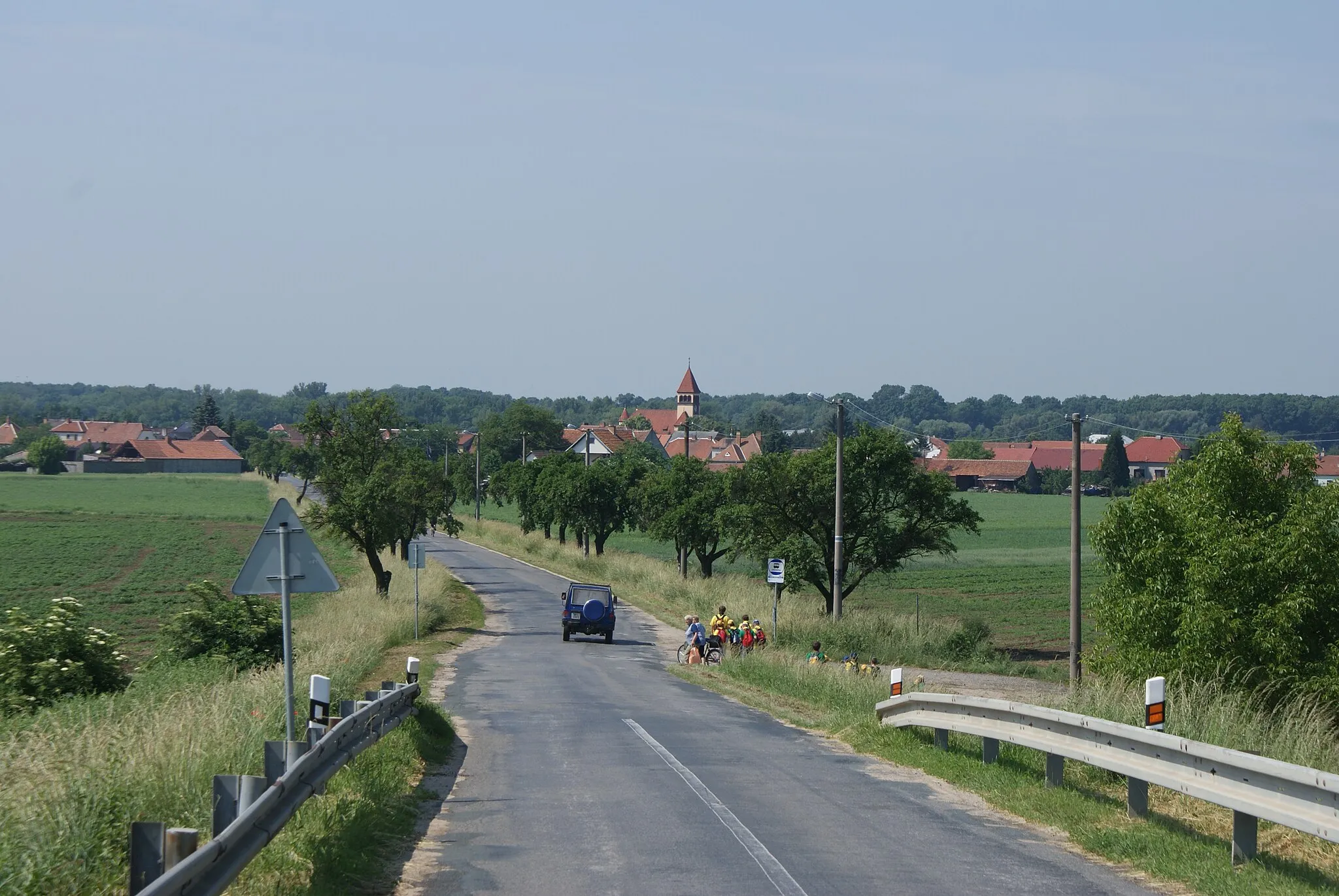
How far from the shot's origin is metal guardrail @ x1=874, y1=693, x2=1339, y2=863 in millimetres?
7344

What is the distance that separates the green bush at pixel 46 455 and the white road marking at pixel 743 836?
171m

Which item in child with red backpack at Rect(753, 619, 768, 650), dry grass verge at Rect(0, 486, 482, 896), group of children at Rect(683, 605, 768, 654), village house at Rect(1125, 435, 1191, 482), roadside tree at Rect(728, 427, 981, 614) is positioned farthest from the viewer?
village house at Rect(1125, 435, 1191, 482)

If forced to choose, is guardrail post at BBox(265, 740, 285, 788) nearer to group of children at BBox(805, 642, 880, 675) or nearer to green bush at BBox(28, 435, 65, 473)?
group of children at BBox(805, 642, 880, 675)

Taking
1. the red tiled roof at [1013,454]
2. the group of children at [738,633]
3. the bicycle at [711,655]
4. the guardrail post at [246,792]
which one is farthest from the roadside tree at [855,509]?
the red tiled roof at [1013,454]

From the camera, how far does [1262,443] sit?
18906 millimetres

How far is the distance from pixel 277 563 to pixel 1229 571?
42.4 ft

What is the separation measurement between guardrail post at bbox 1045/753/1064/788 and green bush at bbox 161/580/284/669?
13.0 metres

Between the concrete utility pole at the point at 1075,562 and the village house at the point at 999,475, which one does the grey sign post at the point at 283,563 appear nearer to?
the concrete utility pole at the point at 1075,562

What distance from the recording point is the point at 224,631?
811 inches

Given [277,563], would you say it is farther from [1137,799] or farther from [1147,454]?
[1147,454]

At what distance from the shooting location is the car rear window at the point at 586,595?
37969 millimetres

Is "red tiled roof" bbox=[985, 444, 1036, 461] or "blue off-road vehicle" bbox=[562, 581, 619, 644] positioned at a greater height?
"red tiled roof" bbox=[985, 444, 1036, 461]

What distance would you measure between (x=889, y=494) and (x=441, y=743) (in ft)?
95.4

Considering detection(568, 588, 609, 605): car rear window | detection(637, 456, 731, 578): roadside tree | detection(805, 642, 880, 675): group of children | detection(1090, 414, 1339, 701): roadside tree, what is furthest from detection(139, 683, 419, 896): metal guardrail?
detection(637, 456, 731, 578): roadside tree
